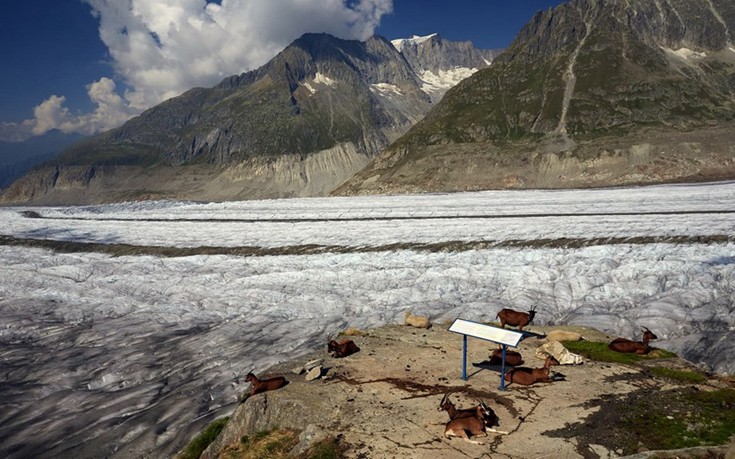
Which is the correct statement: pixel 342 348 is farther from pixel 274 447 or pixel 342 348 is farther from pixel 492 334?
pixel 492 334

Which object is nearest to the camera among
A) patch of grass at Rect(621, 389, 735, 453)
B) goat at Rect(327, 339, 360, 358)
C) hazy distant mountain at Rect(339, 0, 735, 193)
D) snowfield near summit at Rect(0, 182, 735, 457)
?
patch of grass at Rect(621, 389, 735, 453)

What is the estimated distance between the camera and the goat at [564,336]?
16656 mm

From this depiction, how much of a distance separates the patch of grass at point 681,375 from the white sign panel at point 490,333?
463 cm

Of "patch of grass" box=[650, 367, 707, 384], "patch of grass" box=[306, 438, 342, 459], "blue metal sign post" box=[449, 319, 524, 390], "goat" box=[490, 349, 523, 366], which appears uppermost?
"blue metal sign post" box=[449, 319, 524, 390]

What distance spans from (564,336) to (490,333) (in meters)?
5.99

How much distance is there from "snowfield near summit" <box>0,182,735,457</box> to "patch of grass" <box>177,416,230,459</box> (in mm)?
863

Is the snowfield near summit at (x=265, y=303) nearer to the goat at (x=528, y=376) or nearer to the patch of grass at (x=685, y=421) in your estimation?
the patch of grass at (x=685, y=421)

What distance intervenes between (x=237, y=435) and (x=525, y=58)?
213 meters

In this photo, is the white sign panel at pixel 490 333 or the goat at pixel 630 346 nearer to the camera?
the white sign panel at pixel 490 333

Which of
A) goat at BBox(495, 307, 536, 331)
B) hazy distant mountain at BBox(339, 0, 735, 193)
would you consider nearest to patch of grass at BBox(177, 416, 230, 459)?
goat at BBox(495, 307, 536, 331)

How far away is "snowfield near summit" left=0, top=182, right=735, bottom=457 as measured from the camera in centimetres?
1702

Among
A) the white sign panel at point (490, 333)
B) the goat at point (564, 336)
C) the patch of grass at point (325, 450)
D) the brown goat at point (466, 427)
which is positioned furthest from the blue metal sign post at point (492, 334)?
the goat at point (564, 336)

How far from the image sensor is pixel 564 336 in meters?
16.8

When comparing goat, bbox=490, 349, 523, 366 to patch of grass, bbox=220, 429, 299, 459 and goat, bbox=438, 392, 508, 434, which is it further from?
patch of grass, bbox=220, 429, 299, 459
